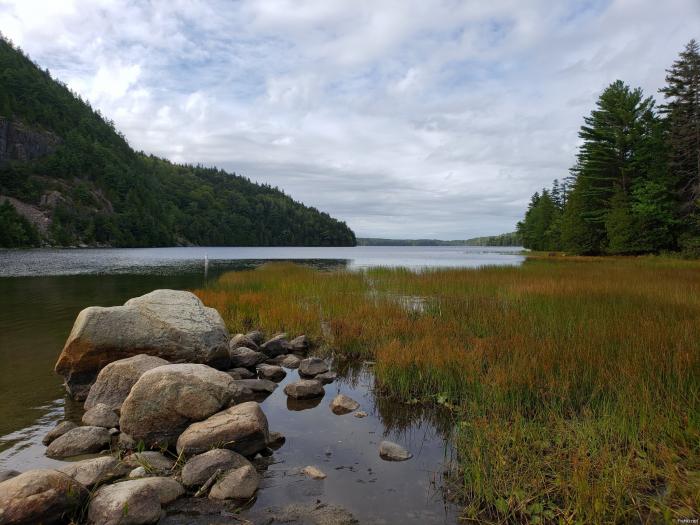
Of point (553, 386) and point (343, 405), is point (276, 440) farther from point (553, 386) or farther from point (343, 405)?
point (553, 386)

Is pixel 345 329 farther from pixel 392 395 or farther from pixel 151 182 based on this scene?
pixel 151 182

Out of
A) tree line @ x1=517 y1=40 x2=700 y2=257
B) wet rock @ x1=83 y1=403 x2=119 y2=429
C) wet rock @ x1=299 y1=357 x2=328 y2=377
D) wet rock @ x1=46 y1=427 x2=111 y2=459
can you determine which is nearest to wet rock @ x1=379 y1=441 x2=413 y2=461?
wet rock @ x1=299 y1=357 x2=328 y2=377

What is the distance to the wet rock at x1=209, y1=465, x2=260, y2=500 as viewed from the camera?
4434 mm

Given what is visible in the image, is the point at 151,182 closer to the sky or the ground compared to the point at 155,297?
closer to the sky

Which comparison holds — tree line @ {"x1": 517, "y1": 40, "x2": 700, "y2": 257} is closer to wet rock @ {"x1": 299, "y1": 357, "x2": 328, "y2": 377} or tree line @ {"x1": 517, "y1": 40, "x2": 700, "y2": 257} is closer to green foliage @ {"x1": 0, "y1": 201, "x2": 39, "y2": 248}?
wet rock @ {"x1": 299, "y1": 357, "x2": 328, "y2": 377}

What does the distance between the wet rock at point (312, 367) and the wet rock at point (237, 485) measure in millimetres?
4147

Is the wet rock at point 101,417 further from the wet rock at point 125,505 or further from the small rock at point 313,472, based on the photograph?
the small rock at point 313,472

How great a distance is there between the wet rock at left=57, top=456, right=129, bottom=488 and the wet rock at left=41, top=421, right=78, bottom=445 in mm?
1505

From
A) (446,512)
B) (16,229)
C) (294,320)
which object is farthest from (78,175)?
(446,512)

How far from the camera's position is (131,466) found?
16.3 feet

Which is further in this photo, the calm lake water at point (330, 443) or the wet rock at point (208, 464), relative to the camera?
the wet rock at point (208, 464)

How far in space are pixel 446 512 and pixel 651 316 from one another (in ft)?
27.4

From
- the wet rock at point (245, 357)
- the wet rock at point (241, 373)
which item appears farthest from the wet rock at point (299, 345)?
the wet rock at point (241, 373)

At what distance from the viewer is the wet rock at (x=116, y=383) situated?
6.76 meters
